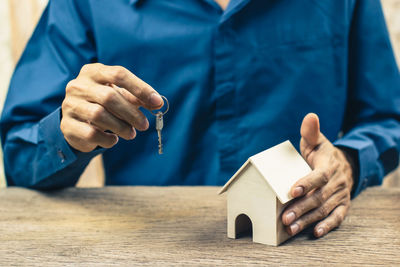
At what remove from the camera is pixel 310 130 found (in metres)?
0.83

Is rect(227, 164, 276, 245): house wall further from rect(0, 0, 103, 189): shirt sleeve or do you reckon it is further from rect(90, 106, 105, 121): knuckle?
rect(0, 0, 103, 189): shirt sleeve

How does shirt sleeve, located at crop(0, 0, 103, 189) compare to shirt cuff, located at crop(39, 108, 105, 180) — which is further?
shirt sleeve, located at crop(0, 0, 103, 189)

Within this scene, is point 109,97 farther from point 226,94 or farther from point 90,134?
point 226,94

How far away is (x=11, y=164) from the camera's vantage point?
117cm

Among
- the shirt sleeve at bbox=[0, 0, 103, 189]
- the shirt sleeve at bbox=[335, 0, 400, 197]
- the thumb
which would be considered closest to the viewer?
the thumb

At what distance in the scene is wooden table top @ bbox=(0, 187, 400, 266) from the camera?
697 millimetres

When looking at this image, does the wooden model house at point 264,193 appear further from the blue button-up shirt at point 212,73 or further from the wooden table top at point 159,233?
the blue button-up shirt at point 212,73

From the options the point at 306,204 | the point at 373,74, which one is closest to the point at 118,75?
the point at 306,204

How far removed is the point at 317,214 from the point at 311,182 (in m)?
0.07

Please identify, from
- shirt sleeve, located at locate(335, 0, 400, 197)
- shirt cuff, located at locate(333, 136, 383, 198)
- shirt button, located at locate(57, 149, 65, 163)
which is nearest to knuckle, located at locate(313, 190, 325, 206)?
shirt cuff, located at locate(333, 136, 383, 198)

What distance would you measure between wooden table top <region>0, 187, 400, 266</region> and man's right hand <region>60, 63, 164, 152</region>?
0.57 feet

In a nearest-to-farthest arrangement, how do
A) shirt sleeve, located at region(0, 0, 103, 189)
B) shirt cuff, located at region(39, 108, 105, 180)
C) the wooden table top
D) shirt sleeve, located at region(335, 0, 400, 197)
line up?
the wooden table top < shirt cuff, located at region(39, 108, 105, 180) < shirt sleeve, located at region(0, 0, 103, 189) < shirt sleeve, located at region(335, 0, 400, 197)

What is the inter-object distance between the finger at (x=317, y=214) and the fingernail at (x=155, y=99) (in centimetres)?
32

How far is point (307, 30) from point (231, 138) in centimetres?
37
